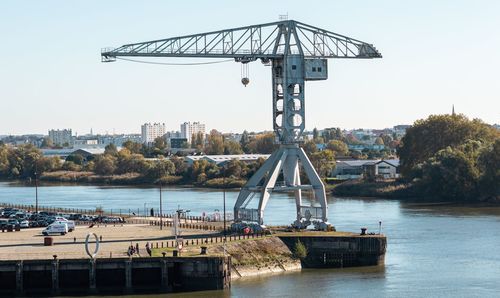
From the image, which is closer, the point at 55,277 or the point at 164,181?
the point at 55,277

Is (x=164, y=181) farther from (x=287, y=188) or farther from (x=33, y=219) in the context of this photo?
(x=287, y=188)

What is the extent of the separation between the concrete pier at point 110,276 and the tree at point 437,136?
91114 millimetres

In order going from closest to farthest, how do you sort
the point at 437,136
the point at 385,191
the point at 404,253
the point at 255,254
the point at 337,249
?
the point at 255,254
the point at 337,249
the point at 404,253
the point at 385,191
the point at 437,136

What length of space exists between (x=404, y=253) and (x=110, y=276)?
66.8ft

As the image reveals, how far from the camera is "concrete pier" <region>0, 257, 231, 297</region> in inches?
2378

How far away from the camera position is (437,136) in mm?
152000

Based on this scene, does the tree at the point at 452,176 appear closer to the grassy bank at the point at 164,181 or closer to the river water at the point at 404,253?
the river water at the point at 404,253

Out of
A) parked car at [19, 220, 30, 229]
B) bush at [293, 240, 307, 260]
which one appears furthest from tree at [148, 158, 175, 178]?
bush at [293, 240, 307, 260]

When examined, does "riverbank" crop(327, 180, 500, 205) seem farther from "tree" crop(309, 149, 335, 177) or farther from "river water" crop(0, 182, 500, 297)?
"tree" crop(309, 149, 335, 177)

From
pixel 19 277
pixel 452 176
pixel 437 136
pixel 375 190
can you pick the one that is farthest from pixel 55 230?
pixel 437 136

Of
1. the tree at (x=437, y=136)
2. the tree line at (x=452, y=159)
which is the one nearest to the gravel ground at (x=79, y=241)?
the tree line at (x=452, y=159)

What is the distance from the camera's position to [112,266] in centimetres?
6075

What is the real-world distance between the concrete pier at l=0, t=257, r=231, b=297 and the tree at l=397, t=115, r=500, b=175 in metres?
91.1

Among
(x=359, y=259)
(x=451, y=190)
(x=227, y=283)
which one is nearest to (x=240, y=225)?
(x=359, y=259)
